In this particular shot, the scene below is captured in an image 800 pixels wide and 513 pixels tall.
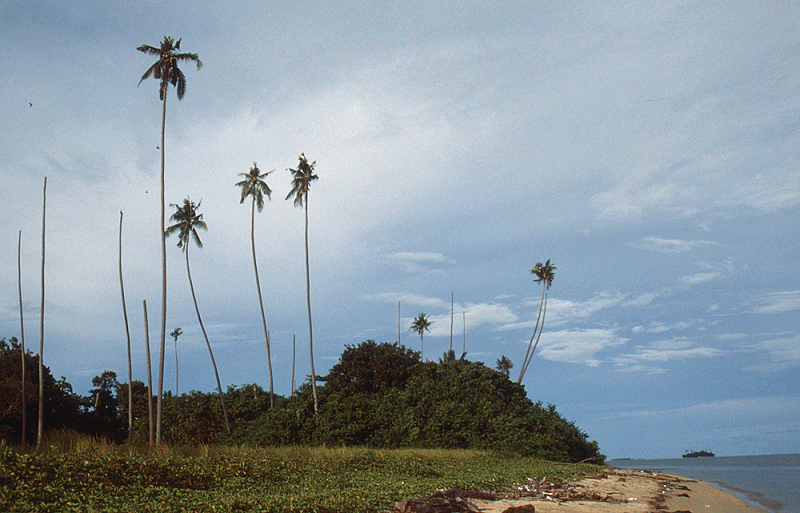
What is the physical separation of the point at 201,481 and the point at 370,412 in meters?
28.4

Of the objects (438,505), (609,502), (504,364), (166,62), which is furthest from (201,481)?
(504,364)

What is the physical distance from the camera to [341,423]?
38.3 meters

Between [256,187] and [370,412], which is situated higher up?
[256,187]

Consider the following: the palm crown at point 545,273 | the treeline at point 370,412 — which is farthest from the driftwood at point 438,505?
the palm crown at point 545,273

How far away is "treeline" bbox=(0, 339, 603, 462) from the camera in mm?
35375

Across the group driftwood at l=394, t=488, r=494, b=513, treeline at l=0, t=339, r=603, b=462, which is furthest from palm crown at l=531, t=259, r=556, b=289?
driftwood at l=394, t=488, r=494, b=513

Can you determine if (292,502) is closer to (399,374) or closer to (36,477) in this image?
(36,477)

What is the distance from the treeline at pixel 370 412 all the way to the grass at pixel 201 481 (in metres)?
17.8

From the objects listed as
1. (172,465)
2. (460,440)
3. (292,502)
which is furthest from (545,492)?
(460,440)

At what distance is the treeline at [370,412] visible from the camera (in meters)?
35.4

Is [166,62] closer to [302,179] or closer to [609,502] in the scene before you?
[302,179]

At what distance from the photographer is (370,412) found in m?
39.7

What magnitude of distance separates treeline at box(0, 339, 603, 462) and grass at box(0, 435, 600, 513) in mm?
17761

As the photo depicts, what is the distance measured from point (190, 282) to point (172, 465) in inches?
1317
